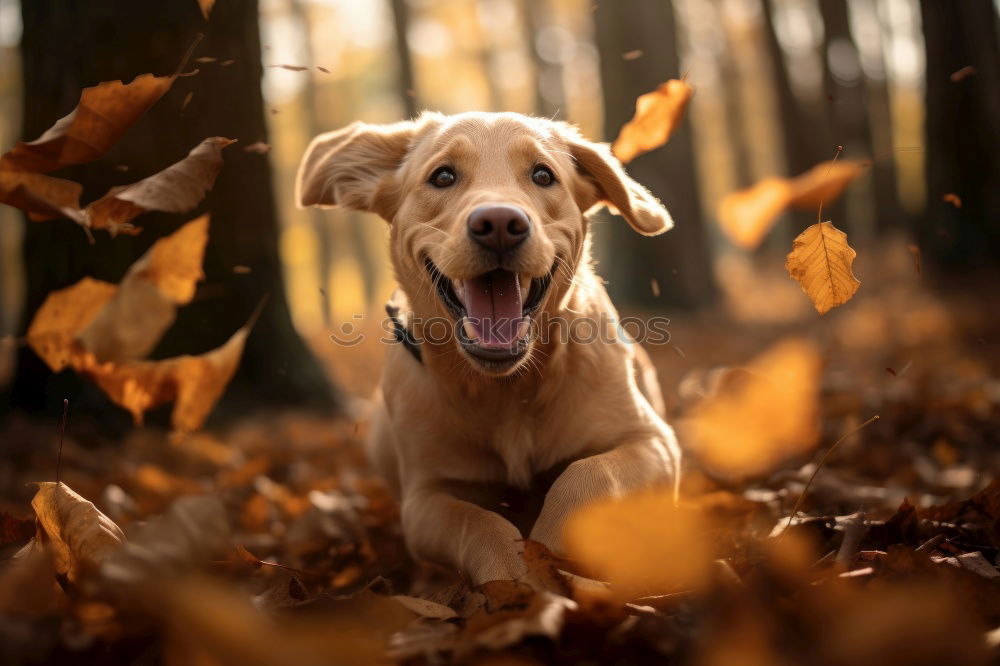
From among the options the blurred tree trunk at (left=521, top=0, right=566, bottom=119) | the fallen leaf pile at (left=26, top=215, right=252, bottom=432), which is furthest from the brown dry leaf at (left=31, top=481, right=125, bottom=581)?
the blurred tree trunk at (left=521, top=0, right=566, bottom=119)

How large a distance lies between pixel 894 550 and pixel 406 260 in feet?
6.23

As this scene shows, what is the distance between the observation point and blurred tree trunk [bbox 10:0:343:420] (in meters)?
4.40

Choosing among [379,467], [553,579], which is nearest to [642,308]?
[379,467]

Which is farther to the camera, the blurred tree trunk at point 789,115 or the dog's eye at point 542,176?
the blurred tree trunk at point 789,115

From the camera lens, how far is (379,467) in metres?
3.65

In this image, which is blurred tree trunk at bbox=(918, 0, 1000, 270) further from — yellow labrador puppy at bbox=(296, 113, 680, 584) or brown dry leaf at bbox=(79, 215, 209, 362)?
brown dry leaf at bbox=(79, 215, 209, 362)

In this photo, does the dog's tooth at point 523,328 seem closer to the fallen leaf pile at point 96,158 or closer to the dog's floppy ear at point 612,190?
the dog's floppy ear at point 612,190

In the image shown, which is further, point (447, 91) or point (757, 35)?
point (447, 91)

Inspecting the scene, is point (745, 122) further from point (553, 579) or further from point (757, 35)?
point (553, 579)

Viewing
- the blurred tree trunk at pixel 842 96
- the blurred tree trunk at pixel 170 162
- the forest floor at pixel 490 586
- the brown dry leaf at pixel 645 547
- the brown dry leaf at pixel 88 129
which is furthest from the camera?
the blurred tree trunk at pixel 842 96

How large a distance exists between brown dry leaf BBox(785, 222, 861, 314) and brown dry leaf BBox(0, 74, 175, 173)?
1942 mm

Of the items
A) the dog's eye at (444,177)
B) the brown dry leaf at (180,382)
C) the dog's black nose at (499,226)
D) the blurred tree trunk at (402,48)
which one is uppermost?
the blurred tree trunk at (402,48)

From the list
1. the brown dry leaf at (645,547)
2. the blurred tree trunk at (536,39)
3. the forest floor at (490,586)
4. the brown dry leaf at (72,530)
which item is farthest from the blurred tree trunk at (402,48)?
the brown dry leaf at (645,547)

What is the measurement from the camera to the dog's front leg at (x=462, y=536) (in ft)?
7.42
